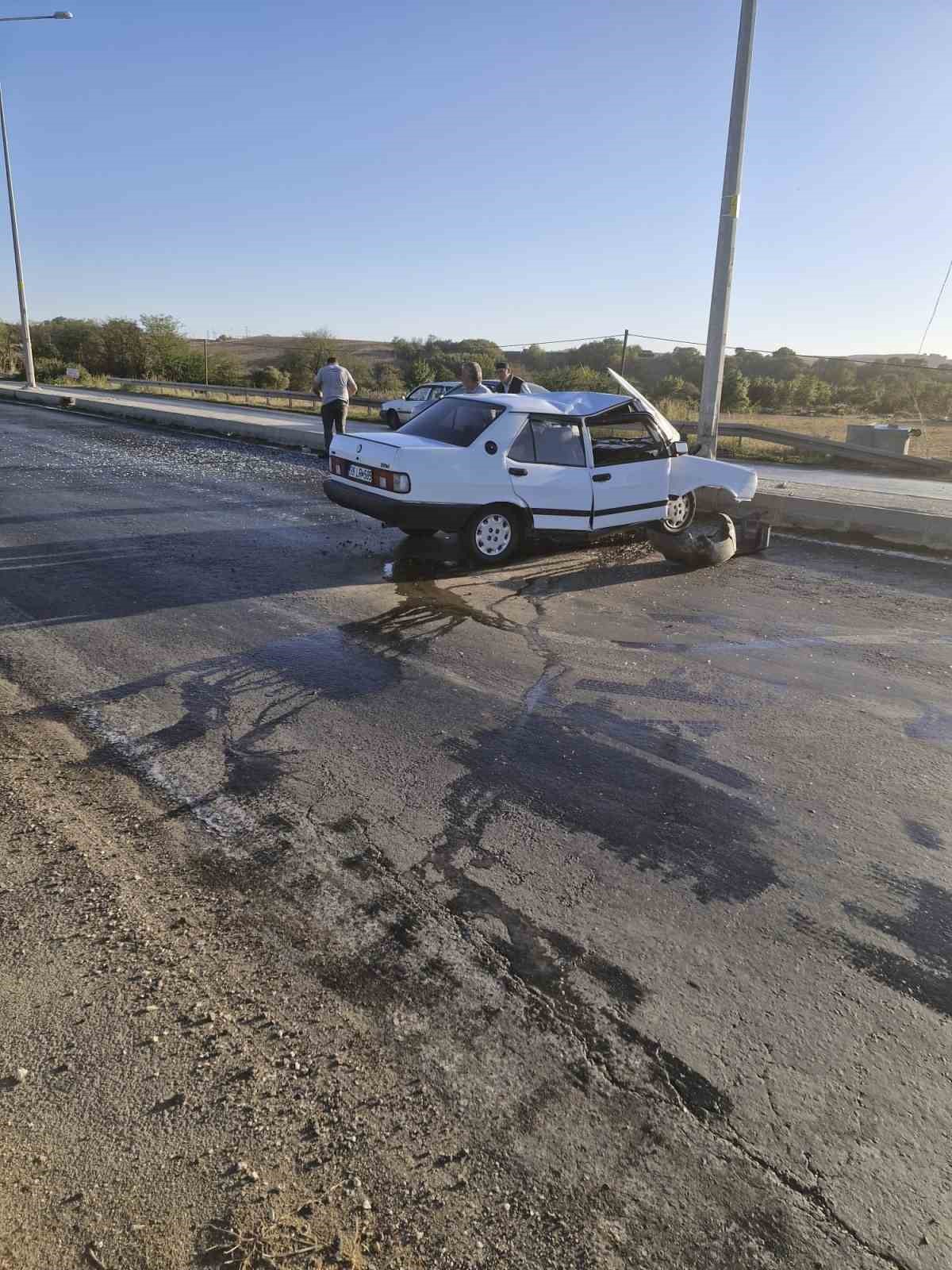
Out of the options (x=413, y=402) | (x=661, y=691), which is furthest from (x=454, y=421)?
(x=413, y=402)

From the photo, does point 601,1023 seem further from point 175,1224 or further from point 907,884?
point 907,884

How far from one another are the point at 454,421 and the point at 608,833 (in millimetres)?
5567

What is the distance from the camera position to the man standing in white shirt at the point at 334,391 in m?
14.2

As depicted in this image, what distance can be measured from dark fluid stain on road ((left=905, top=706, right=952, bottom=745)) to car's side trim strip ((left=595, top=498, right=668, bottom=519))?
4.13 m

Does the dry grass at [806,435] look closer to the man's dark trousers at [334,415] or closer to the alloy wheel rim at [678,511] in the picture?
the man's dark trousers at [334,415]

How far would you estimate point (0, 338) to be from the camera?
53688mm

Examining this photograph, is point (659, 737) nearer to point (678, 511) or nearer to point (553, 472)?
point (553, 472)

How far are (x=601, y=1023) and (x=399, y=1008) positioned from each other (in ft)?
2.09

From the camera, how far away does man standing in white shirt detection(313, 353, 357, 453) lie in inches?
559

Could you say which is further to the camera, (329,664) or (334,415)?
(334,415)

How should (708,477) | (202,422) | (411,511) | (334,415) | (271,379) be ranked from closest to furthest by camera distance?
1. (411,511)
2. (708,477)
3. (334,415)
4. (202,422)
5. (271,379)

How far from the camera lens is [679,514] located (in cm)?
989

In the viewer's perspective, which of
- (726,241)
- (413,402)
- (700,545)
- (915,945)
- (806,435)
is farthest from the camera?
(413,402)

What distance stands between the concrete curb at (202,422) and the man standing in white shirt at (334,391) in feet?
8.72
